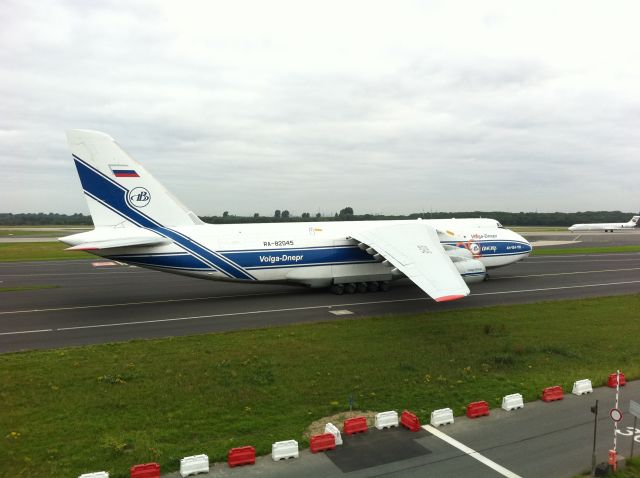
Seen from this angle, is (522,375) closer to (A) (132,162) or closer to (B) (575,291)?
(B) (575,291)

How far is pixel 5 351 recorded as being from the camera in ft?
54.9

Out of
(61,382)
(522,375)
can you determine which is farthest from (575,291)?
(61,382)

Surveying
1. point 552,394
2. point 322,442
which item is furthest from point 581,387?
point 322,442

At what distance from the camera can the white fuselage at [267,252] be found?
81.9 feet

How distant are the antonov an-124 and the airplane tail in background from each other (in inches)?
1.9

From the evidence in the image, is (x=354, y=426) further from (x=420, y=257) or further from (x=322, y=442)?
(x=420, y=257)

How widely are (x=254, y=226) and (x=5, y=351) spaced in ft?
48.6

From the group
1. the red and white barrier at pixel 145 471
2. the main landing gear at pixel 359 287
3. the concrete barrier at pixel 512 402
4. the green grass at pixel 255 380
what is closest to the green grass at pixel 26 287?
the green grass at pixel 255 380

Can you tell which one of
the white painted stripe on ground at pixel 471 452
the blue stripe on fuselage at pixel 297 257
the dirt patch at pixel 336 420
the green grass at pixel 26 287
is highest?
the blue stripe on fuselage at pixel 297 257

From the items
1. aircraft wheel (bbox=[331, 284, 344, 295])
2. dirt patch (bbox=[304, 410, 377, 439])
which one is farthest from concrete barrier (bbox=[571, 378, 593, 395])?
aircraft wheel (bbox=[331, 284, 344, 295])

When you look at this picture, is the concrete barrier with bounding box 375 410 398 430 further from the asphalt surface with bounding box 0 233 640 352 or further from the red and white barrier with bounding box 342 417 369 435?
the asphalt surface with bounding box 0 233 640 352

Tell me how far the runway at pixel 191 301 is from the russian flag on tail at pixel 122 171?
23.3ft

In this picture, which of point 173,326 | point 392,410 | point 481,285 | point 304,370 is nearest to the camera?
point 392,410

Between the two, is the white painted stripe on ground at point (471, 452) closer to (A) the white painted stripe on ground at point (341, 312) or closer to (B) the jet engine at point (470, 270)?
(A) the white painted stripe on ground at point (341, 312)
